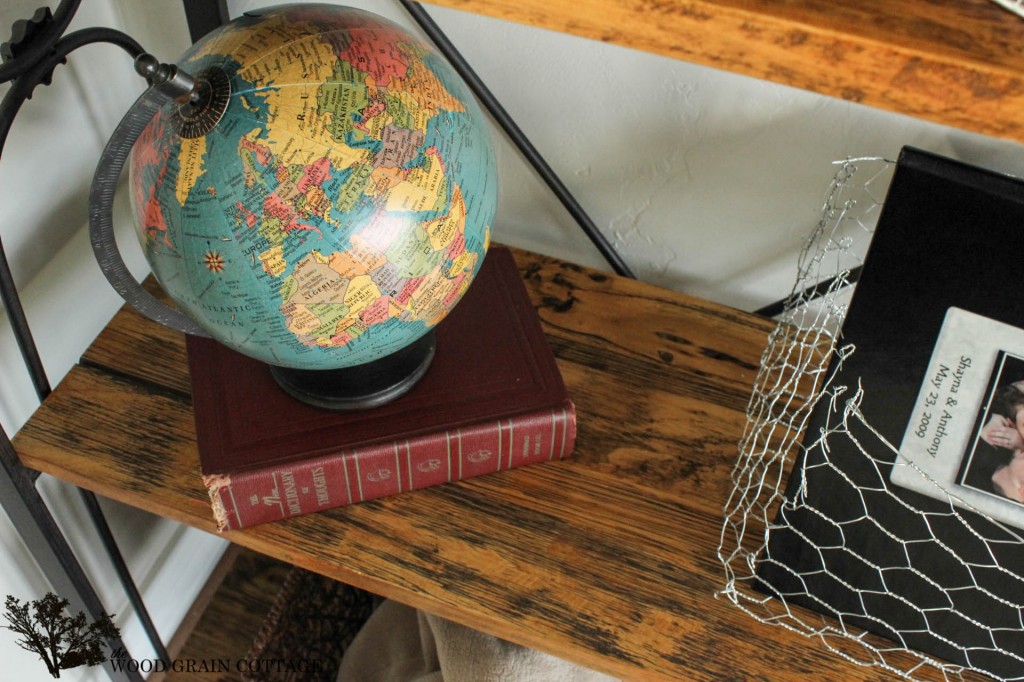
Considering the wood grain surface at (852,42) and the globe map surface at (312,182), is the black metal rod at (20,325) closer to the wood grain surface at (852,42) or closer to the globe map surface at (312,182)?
the globe map surface at (312,182)

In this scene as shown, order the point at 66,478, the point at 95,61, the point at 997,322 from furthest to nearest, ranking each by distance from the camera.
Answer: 1. the point at 95,61
2. the point at 66,478
3. the point at 997,322

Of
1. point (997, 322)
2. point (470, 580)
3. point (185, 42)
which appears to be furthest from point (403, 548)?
point (185, 42)

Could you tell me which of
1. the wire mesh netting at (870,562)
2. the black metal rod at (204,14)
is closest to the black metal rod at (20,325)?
the black metal rod at (204,14)

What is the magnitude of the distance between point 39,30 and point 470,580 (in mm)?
521

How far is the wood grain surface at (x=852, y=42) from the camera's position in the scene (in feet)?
1.32

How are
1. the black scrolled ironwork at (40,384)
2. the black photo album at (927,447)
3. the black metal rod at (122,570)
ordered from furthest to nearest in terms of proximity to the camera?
the black metal rod at (122,570)
the black scrolled ironwork at (40,384)
the black photo album at (927,447)

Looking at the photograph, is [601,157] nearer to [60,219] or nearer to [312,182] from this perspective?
[312,182]

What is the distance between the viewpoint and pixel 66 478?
770mm

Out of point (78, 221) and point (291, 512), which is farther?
point (78, 221)

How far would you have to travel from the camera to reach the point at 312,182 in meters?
0.55

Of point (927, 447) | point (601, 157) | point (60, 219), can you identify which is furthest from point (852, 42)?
point (60, 219)

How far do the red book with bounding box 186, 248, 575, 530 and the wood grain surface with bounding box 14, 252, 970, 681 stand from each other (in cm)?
3

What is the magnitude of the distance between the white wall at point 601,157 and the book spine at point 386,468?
29cm

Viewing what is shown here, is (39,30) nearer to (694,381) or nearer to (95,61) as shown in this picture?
(95,61)
